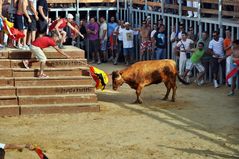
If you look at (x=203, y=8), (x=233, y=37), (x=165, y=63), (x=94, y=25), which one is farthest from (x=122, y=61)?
(x=165, y=63)

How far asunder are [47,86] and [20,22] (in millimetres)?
2574

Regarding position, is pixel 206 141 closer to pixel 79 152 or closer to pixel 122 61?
pixel 79 152

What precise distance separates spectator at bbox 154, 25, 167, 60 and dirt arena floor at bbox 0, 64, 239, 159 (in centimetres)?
559

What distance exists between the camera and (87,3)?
1189 inches

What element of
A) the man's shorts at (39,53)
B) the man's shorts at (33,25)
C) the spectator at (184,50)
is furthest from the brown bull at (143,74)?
the spectator at (184,50)

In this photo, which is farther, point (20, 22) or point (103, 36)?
point (103, 36)

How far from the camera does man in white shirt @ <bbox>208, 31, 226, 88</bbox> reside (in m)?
21.5

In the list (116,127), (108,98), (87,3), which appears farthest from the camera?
(87,3)

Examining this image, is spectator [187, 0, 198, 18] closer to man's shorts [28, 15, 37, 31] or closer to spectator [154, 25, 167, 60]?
spectator [154, 25, 167, 60]

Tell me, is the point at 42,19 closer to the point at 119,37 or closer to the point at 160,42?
the point at 160,42

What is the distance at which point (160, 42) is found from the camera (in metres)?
25.2

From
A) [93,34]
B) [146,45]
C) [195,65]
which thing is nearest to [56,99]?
[195,65]

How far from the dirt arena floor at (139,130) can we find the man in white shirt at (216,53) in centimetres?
191

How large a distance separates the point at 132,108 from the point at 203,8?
7.40 metres
